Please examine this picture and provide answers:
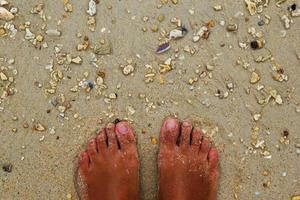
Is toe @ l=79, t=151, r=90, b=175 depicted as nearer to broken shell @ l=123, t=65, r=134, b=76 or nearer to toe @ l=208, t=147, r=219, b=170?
broken shell @ l=123, t=65, r=134, b=76

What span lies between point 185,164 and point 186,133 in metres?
0.17

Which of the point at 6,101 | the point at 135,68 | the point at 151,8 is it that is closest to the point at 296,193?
the point at 135,68

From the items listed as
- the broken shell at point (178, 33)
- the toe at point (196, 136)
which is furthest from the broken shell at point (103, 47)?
the toe at point (196, 136)

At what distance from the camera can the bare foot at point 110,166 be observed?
2496 millimetres

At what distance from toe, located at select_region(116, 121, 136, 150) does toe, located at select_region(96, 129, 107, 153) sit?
74mm

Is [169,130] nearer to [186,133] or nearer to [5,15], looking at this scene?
[186,133]

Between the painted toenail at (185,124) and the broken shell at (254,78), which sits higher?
the broken shell at (254,78)

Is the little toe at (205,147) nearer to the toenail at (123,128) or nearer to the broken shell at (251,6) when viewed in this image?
the toenail at (123,128)

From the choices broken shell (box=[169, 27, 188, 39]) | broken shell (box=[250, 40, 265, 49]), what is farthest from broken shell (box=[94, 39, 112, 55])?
broken shell (box=[250, 40, 265, 49])

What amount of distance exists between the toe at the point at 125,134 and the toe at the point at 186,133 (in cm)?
24

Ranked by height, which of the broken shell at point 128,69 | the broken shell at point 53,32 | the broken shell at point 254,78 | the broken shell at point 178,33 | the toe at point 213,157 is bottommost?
the toe at point 213,157

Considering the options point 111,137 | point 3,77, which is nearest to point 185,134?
point 111,137

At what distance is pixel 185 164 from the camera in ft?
8.34

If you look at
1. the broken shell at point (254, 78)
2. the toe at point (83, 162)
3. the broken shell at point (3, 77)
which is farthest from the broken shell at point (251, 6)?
the broken shell at point (3, 77)
